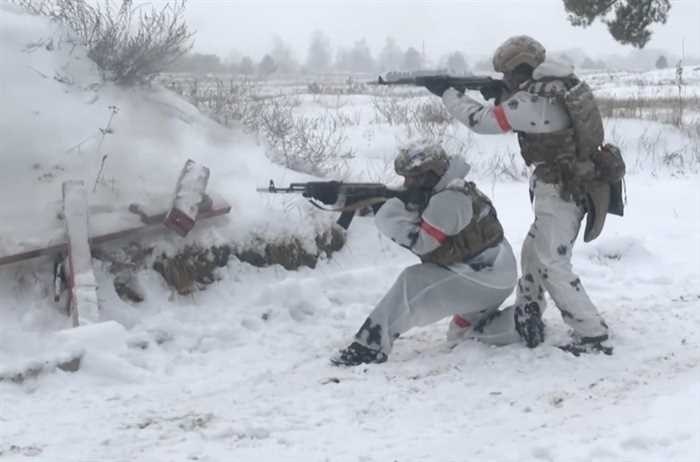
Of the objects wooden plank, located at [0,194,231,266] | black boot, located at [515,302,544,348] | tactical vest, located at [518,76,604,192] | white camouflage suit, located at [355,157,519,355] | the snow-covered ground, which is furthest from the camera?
wooden plank, located at [0,194,231,266]

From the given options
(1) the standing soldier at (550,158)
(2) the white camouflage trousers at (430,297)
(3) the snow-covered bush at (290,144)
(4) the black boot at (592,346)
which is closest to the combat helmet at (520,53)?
(1) the standing soldier at (550,158)

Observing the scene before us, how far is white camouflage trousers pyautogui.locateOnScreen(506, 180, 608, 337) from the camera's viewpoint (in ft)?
14.8

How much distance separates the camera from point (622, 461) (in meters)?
3.08

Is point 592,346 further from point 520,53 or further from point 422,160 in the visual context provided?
point 520,53

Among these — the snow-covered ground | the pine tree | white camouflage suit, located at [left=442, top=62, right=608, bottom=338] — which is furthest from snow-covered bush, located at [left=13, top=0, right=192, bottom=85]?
the pine tree

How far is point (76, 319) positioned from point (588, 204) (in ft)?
8.98

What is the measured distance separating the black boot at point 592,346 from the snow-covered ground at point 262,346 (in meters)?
0.08

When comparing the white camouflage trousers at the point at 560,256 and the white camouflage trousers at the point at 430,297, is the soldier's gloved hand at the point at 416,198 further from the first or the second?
the white camouflage trousers at the point at 560,256

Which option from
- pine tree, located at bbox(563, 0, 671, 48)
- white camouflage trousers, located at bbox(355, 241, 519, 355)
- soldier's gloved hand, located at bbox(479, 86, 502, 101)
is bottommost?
white camouflage trousers, located at bbox(355, 241, 519, 355)

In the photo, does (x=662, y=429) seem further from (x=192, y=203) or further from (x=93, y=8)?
(x=93, y=8)

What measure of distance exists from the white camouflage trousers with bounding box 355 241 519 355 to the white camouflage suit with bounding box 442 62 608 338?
204mm

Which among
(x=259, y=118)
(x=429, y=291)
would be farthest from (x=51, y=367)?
(x=259, y=118)

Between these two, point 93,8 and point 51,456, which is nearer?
point 51,456

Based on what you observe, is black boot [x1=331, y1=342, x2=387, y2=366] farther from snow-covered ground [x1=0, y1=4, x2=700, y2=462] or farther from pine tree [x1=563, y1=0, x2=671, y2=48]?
pine tree [x1=563, y1=0, x2=671, y2=48]
